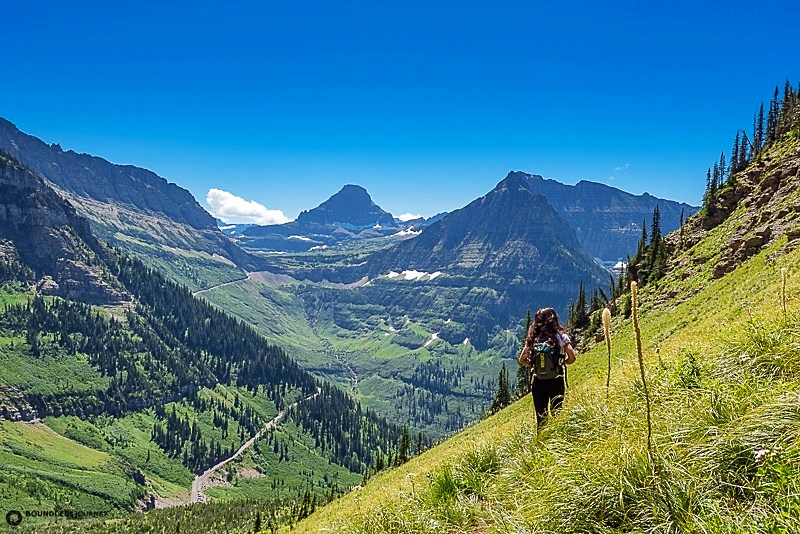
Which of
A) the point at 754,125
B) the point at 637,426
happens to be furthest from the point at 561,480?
the point at 754,125

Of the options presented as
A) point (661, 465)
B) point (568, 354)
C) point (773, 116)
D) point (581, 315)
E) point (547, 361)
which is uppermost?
point (773, 116)

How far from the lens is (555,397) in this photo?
11266 millimetres

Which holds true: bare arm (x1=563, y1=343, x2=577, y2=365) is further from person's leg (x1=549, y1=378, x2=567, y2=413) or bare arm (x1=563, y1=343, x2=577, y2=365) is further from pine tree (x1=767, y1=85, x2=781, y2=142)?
pine tree (x1=767, y1=85, x2=781, y2=142)

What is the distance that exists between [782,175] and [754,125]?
65708 millimetres

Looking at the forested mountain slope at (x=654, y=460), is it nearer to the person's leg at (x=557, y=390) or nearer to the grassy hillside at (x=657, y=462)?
the grassy hillside at (x=657, y=462)

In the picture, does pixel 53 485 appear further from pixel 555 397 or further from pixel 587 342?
pixel 555 397

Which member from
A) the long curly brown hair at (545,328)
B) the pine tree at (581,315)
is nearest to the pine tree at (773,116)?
the pine tree at (581,315)

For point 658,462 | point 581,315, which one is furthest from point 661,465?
point 581,315

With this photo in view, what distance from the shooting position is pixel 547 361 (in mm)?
11508

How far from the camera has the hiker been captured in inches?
454

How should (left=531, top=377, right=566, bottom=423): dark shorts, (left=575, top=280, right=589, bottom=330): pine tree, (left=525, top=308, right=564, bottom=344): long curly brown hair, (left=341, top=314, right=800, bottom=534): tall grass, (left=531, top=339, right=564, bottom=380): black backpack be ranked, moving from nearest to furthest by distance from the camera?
1. (left=341, top=314, right=800, bottom=534): tall grass
2. (left=531, top=339, right=564, bottom=380): black backpack
3. (left=531, top=377, right=566, bottom=423): dark shorts
4. (left=525, top=308, right=564, bottom=344): long curly brown hair
5. (left=575, top=280, right=589, bottom=330): pine tree

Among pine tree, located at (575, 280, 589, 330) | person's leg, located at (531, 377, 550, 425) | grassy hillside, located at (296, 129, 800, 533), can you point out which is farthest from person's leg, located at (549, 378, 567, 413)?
pine tree, located at (575, 280, 589, 330)

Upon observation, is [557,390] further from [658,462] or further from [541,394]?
[658,462]

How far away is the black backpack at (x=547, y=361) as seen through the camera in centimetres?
1150
